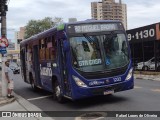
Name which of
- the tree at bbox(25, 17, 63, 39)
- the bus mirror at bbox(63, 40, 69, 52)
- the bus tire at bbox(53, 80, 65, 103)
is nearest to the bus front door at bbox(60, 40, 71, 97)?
the bus mirror at bbox(63, 40, 69, 52)

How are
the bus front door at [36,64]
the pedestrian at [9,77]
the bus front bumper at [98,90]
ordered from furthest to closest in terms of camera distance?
the bus front door at [36,64]
the pedestrian at [9,77]
the bus front bumper at [98,90]

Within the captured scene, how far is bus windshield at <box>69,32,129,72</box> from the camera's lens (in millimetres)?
11438

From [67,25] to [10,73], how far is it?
5178 mm

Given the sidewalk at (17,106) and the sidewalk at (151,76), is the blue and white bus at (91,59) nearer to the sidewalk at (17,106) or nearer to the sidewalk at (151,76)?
the sidewalk at (17,106)

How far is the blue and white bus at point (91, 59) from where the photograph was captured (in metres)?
11.4

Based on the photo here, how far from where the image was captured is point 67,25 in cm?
1167

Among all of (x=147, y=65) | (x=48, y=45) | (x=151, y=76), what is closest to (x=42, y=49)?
(x=48, y=45)

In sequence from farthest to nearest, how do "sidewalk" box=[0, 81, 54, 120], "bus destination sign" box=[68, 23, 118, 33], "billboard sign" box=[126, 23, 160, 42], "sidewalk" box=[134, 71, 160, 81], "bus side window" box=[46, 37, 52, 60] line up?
1. "billboard sign" box=[126, 23, 160, 42]
2. "sidewalk" box=[134, 71, 160, 81]
3. "bus side window" box=[46, 37, 52, 60]
4. "sidewalk" box=[0, 81, 54, 120]
5. "bus destination sign" box=[68, 23, 118, 33]

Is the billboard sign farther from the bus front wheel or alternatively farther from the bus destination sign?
the bus destination sign

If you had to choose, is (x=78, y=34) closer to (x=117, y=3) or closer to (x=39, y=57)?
(x=39, y=57)

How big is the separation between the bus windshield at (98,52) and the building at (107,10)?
48.0m

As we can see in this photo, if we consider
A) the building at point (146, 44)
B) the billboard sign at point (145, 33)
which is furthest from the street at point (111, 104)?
the building at point (146, 44)

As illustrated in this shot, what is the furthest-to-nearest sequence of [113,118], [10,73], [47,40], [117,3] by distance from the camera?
1. [117,3]
2. [10,73]
3. [47,40]
4. [113,118]

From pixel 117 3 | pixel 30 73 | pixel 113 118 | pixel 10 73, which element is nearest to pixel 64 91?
pixel 113 118
